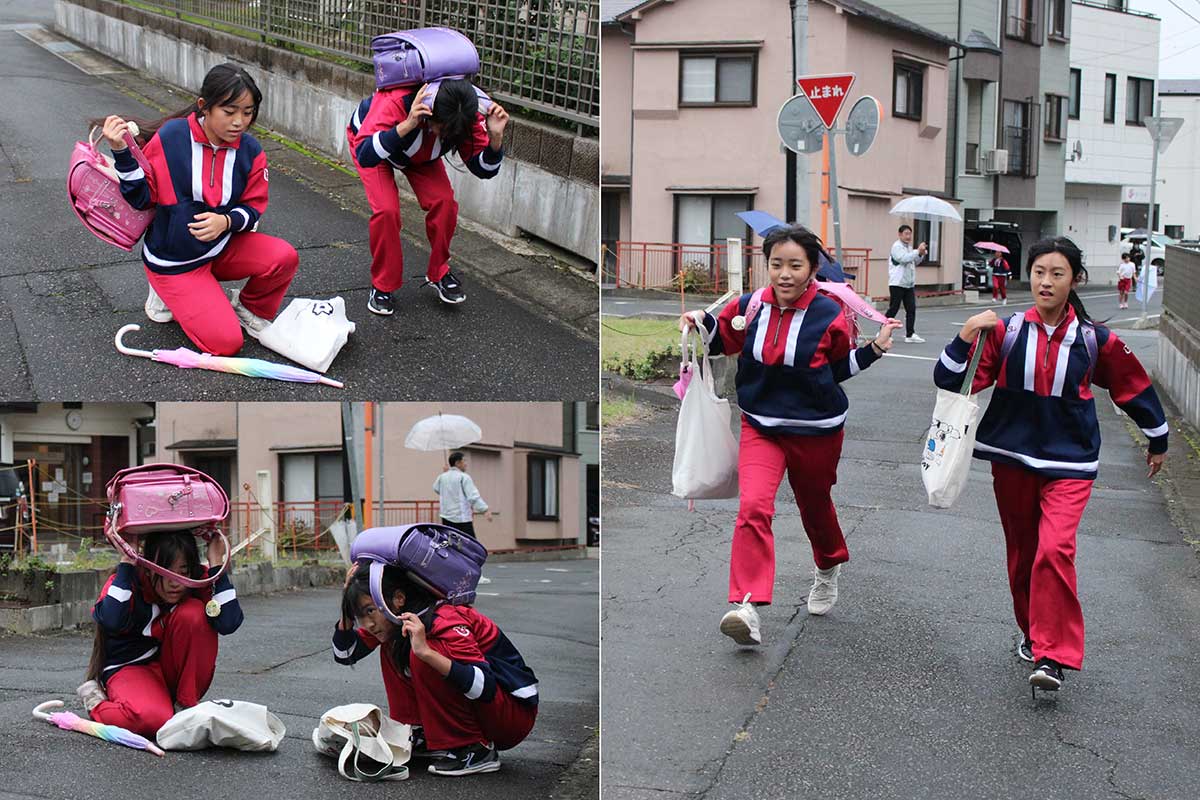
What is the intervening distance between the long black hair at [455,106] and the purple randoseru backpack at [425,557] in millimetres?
2710

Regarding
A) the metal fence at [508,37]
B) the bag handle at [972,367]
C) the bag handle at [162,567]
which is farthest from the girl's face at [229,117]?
the bag handle at [972,367]

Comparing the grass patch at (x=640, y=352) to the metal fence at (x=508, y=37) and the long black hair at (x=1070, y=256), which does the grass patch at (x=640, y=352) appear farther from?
the long black hair at (x=1070, y=256)

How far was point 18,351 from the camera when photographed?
6.02 m

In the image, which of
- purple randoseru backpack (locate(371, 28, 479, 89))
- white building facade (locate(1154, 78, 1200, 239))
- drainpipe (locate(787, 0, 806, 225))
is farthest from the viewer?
white building facade (locate(1154, 78, 1200, 239))

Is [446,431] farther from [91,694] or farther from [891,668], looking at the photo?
[891,668]

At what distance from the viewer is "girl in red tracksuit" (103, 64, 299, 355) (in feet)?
18.6

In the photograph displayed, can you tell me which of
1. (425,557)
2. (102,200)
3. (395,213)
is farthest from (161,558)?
(395,213)

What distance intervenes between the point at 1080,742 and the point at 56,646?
4.96m

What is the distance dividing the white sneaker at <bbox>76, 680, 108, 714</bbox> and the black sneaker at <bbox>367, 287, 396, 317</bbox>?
267 centimetres

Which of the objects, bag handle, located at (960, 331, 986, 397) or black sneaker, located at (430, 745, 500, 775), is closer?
black sneaker, located at (430, 745, 500, 775)

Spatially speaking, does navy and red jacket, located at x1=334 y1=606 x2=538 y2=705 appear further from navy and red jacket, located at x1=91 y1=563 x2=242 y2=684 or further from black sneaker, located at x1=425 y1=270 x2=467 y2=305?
black sneaker, located at x1=425 y1=270 x2=467 y2=305

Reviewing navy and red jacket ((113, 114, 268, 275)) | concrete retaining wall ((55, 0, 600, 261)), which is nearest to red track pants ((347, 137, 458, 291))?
navy and red jacket ((113, 114, 268, 275))

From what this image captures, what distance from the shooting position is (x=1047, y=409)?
504cm

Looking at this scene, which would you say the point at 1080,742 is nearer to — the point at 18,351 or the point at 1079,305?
the point at 1079,305
